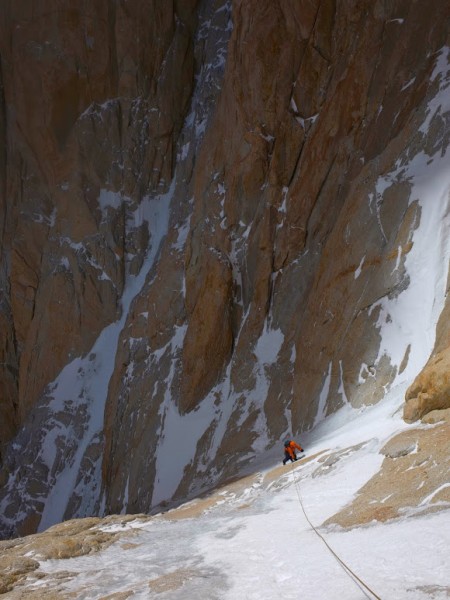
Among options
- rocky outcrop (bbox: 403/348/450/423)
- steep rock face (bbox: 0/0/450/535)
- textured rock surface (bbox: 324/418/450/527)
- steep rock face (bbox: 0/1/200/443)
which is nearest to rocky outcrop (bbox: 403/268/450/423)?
rocky outcrop (bbox: 403/348/450/423)

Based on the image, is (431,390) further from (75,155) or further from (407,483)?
(75,155)

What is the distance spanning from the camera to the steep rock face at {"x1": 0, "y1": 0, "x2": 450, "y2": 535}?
1855 cm

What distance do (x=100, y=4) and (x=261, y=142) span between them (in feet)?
76.7

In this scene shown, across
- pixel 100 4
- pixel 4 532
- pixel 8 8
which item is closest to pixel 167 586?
pixel 4 532

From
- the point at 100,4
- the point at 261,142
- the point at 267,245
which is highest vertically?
the point at 100,4

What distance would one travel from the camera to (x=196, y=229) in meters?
30.4

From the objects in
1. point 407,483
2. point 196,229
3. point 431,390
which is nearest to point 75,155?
point 196,229

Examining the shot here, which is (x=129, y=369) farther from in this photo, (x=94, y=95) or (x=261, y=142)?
(x=94, y=95)

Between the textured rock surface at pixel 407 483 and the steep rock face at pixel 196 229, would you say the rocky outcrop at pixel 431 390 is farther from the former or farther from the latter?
the steep rock face at pixel 196 229

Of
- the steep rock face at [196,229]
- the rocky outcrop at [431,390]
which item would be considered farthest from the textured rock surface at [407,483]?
the steep rock face at [196,229]

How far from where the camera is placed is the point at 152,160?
135 feet

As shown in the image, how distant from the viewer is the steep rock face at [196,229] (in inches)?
730

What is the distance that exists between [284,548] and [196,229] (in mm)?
23787

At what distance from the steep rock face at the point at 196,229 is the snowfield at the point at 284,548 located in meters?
3.87
